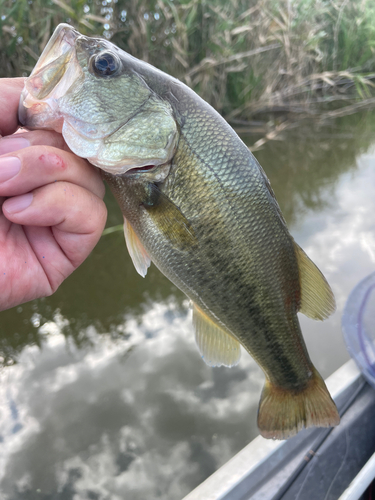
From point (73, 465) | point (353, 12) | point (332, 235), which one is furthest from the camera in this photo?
point (353, 12)

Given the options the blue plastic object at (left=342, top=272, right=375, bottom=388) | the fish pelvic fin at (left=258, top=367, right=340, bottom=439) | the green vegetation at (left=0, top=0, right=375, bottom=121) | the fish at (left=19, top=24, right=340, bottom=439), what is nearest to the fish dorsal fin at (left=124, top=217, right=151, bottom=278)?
the fish at (left=19, top=24, right=340, bottom=439)

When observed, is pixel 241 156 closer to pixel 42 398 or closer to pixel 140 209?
pixel 140 209

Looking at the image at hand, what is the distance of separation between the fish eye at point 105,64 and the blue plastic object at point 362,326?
5.83ft

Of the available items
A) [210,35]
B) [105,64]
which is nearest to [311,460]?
[105,64]

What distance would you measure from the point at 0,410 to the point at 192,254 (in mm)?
1637

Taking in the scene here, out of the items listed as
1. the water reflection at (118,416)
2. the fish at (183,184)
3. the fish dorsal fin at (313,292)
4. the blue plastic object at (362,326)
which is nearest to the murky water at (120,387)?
the water reflection at (118,416)

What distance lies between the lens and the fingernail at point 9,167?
92 centimetres

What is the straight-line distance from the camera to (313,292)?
48.3 inches

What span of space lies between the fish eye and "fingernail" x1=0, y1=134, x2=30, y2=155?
303 millimetres

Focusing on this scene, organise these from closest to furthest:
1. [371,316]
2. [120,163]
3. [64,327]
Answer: [120,163] < [371,316] < [64,327]

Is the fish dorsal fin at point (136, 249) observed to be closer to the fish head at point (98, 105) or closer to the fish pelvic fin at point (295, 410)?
the fish head at point (98, 105)

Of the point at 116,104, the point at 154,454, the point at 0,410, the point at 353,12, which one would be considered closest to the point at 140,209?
the point at 116,104

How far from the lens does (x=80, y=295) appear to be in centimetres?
275

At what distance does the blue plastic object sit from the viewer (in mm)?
1800
